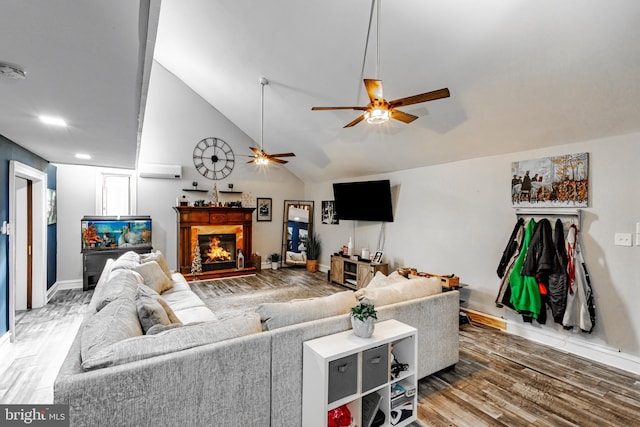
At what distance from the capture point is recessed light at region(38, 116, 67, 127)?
8.25 feet

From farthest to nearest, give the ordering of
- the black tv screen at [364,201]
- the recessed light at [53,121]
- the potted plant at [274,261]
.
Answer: the potted plant at [274,261] → the black tv screen at [364,201] → the recessed light at [53,121]

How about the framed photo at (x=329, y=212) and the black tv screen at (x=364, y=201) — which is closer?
the black tv screen at (x=364, y=201)

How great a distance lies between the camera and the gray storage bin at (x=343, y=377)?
172 centimetres

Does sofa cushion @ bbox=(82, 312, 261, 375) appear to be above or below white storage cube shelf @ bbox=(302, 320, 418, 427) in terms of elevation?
above

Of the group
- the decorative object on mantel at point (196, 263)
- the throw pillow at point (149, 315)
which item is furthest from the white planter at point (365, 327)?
the decorative object on mantel at point (196, 263)

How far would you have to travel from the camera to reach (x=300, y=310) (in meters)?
2.01

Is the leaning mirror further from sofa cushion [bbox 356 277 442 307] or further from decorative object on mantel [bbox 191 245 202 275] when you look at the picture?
sofa cushion [bbox 356 277 442 307]

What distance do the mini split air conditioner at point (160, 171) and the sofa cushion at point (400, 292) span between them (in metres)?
5.26

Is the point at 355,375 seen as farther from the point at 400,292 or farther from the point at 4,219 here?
the point at 4,219

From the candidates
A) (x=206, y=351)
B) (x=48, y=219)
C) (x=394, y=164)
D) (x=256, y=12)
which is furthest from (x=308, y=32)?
(x=48, y=219)

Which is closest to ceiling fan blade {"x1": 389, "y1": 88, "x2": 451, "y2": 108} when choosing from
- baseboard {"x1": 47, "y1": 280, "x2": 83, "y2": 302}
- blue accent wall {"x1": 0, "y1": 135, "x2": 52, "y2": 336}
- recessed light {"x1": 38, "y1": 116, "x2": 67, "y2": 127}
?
recessed light {"x1": 38, "y1": 116, "x2": 67, "y2": 127}

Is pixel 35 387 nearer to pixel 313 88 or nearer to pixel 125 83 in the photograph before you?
pixel 125 83

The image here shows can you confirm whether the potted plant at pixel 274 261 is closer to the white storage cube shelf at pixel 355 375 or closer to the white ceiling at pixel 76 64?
the white ceiling at pixel 76 64

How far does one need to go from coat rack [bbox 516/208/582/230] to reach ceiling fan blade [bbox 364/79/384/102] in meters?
2.58
